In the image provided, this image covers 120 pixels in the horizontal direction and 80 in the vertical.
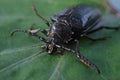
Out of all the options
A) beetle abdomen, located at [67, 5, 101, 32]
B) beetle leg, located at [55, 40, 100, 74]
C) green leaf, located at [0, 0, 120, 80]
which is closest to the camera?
green leaf, located at [0, 0, 120, 80]

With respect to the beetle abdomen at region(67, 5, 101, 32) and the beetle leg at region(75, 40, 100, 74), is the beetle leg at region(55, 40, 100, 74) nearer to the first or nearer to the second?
the beetle leg at region(75, 40, 100, 74)

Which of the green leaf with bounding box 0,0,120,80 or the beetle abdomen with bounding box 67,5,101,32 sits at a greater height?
the beetle abdomen with bounding box 67,5,101,32

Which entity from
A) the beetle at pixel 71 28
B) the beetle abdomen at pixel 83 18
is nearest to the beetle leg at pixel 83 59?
the beetle at pixel 71 28

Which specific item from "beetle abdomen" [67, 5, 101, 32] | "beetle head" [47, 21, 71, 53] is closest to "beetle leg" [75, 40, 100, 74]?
"beetle head" [47, 21, 71, 53]

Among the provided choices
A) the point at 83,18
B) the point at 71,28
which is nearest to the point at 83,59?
the point at 71,28

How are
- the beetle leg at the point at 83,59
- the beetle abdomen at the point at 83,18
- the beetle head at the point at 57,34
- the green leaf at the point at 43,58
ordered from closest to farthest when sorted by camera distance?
the green leaf at the point at 43,58, the beetle leg at the point at 83,59, the beetle head at the point at 57,34, the beetle abdomen at the point at 83,18

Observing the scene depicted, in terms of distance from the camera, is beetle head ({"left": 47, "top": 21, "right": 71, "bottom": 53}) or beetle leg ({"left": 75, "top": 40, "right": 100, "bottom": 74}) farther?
beetle head ({"left": 47, "top": 21, "right": 71, "bottom": 53})

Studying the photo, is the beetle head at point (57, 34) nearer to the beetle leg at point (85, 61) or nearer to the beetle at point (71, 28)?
the beetle at point (71, 28)
